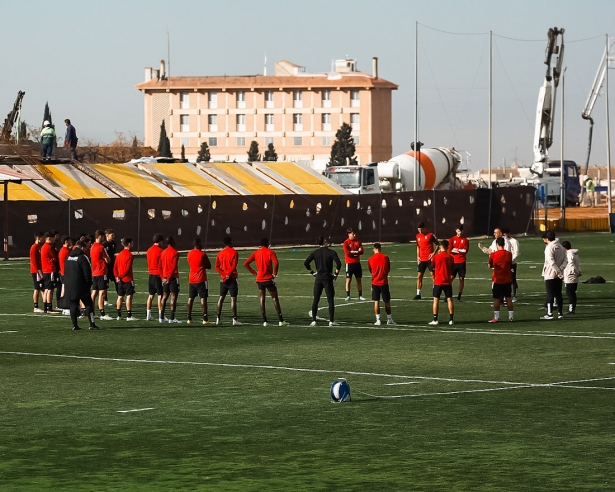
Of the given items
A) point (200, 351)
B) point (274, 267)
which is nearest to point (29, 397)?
point (200, 351)

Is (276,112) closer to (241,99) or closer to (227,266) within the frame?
(241,99)

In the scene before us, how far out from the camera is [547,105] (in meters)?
77.1

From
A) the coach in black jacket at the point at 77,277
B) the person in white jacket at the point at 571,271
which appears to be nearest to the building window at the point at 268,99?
the person in white jacket at the point at 571,271

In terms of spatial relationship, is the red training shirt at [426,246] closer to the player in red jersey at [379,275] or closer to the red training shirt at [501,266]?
the red training shirt at [501,266]

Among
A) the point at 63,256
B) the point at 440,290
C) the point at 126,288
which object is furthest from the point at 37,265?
the point at 440,290

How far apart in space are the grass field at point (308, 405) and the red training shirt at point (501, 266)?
936 millimetres

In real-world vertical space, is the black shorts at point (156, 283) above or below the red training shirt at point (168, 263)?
below

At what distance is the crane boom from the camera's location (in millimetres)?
76750

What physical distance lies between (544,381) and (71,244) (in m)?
11.8

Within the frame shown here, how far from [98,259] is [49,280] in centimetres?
215

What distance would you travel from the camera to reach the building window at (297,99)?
16525 centimetres

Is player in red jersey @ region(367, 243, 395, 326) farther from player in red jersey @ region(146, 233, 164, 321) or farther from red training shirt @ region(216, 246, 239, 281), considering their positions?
player in red jersey @ region(146, 233, 164, 321)

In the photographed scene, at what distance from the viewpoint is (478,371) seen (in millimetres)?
18297

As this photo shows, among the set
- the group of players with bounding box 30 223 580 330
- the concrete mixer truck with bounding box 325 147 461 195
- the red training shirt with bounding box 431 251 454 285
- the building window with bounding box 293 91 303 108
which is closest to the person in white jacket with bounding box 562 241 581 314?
the group of players with bounding box 30 223 580 330
